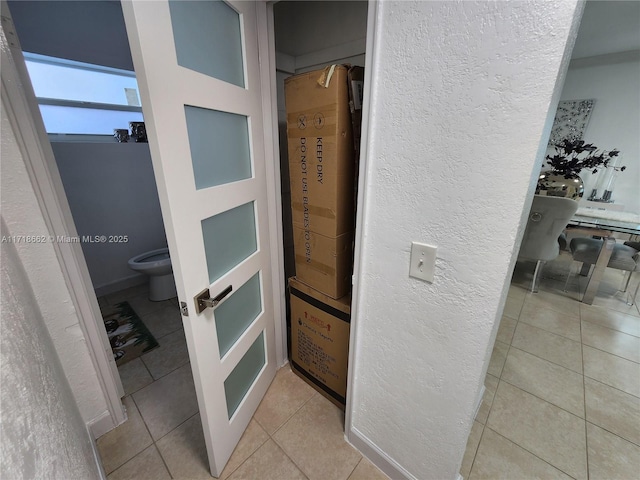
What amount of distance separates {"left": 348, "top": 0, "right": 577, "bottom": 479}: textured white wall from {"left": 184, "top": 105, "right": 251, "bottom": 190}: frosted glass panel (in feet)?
1.77

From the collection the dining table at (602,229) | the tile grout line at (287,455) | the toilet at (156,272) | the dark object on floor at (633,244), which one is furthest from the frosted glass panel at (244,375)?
the dark object on floor at (633,244)

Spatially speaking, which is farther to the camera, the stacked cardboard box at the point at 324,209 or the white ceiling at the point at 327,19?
the white ceiling at the point at 327,19

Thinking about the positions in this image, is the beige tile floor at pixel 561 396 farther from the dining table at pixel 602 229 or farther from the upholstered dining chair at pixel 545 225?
the upholstered dining chair at pixel 545 225

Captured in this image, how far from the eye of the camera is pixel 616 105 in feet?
10.7

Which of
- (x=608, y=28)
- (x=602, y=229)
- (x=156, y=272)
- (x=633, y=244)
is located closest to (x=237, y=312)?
(x=156, y=272)

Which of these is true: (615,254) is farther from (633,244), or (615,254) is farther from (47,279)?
(47,279)

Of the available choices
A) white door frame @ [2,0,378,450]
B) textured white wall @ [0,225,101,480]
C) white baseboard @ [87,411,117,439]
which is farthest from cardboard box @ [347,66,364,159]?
white baseboard @ [87,411,117,439]

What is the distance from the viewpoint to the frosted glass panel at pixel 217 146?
86cm

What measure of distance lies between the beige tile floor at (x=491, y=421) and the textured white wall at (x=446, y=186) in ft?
1.45

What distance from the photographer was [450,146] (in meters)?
0.73

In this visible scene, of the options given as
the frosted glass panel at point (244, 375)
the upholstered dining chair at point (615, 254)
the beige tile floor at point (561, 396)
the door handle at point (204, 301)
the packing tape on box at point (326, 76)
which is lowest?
the beige tile floor at point (561, 396)

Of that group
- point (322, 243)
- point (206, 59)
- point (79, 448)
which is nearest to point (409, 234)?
point (322, 243)

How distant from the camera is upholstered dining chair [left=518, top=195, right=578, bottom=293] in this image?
87.3 inches

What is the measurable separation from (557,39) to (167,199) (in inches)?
39.4
